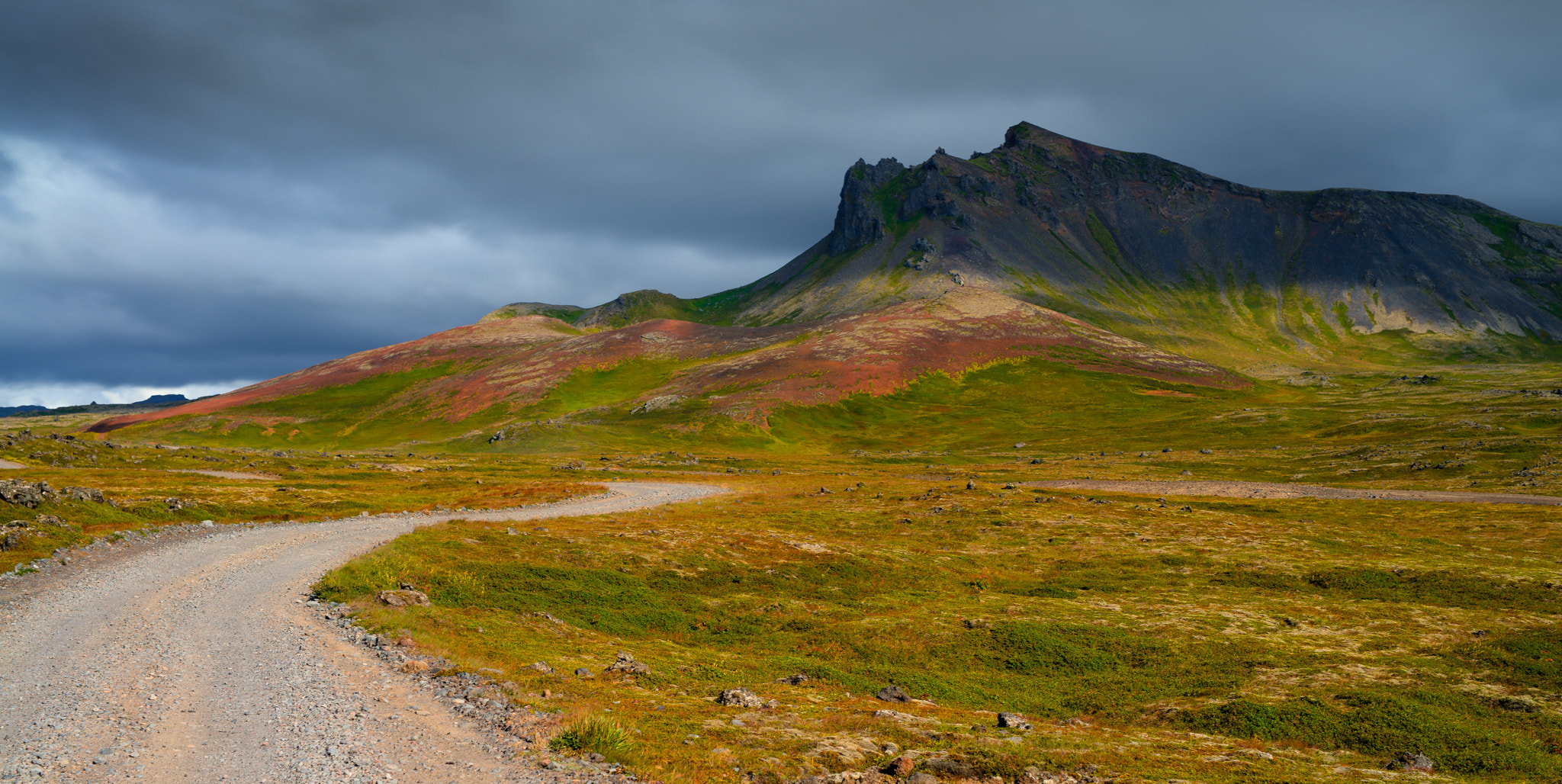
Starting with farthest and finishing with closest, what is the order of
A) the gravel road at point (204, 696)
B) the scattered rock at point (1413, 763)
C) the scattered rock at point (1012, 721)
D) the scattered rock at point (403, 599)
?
the scattered rock at point (403, 599) → the scattered rock at point (1012, 721) → the scattered rock at point (1413, 763) → the gravel road at point (204, 696)

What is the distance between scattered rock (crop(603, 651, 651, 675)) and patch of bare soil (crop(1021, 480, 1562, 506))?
80085mm

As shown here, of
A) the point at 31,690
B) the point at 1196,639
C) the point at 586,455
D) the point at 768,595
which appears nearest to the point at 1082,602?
the point at 1196,639

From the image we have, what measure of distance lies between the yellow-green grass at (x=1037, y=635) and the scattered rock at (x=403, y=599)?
0.88 m

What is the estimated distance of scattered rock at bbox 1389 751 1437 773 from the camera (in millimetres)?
18844

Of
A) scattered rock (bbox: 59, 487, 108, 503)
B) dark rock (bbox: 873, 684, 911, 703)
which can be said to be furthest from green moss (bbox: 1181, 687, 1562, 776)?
scattered rock (bbox: 59, 487, 108, 503)

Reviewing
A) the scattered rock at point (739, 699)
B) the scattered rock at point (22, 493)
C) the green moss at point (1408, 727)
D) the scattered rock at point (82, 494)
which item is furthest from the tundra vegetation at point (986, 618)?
the scattered rock at point (82, 494)

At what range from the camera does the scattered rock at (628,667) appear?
76.8 feet

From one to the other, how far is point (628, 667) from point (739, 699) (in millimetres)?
4737

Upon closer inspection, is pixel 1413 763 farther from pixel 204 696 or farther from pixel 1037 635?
pixel 204 696

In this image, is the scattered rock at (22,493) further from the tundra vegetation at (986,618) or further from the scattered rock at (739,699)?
the scattered rock at (739,699)

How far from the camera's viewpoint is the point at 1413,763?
19.2 metres

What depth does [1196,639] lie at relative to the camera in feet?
101

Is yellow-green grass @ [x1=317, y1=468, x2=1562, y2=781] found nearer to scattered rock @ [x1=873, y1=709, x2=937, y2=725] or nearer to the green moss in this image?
the green moss

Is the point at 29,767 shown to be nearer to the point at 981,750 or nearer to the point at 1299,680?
the point at 981,750
